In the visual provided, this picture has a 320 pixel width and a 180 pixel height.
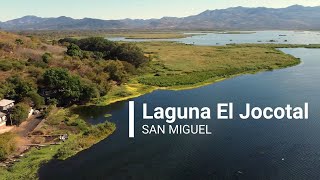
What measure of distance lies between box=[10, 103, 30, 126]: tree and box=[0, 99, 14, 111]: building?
5.50 feet

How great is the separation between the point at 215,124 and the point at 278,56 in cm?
5915

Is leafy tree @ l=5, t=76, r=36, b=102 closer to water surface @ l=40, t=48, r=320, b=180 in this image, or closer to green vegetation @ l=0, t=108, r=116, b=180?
green vegetation @ l=0, t=108, r=116, b=180

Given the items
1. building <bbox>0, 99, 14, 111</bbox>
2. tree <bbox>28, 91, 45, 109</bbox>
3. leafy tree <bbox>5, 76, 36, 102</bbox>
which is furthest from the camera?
leafy tree <bbox>5, 76, 36, 102</bbox>

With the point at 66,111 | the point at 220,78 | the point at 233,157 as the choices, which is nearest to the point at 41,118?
the point at 66,111

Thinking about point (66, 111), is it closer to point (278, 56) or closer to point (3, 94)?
point (3, 94)

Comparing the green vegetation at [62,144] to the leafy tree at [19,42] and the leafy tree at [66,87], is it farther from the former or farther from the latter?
the leafy tree at [19,42]

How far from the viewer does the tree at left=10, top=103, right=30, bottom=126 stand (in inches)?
1582

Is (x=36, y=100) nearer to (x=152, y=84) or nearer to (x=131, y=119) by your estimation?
(x=131, y=119)

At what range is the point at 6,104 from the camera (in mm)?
42406

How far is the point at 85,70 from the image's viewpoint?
61625 millimetres

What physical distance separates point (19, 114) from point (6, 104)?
3278 millimetres

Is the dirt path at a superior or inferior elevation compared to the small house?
inferior

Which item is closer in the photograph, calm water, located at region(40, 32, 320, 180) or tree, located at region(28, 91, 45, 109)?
calm water, located at region(40, 32, 320, 180)

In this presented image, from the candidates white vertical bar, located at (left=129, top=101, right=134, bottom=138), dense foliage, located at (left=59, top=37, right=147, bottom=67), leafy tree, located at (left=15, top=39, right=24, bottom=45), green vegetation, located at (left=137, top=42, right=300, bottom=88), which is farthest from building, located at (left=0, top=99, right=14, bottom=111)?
leafy tree, located at (left=15, top=39, right=24, bottom=45)
